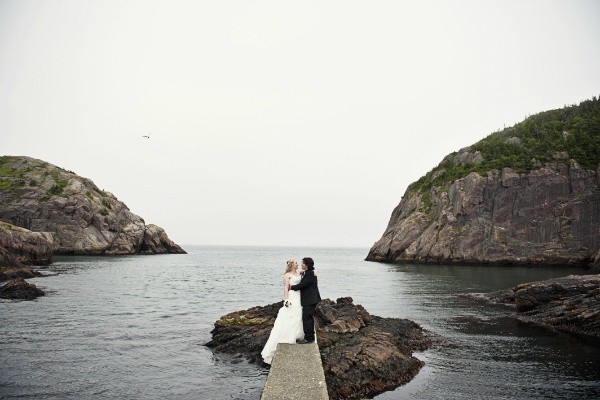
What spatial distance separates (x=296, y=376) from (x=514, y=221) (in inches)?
3449

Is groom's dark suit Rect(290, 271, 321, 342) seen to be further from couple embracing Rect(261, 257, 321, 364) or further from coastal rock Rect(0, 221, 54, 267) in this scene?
coastal rock Rect(0, 221, 54, 267)

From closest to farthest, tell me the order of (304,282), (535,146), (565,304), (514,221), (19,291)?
1. (304,282)
2. (565,304)
3. (19,291)
4. (514,221)
5. (535,146)

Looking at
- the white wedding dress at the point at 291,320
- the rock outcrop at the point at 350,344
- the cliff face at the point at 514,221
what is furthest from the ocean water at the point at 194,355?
the cliff face at the point at 514,221

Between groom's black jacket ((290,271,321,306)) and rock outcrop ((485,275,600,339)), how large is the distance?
1721 cm

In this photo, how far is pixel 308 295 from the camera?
1416cm

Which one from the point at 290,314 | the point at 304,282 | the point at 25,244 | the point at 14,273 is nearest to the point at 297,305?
the point at 290,314

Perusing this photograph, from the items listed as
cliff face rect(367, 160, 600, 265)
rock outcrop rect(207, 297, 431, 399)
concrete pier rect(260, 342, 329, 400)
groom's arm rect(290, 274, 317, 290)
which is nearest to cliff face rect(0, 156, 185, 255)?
cliff face rect(367, 160, 600, 265)

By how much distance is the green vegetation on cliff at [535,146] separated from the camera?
299 ft

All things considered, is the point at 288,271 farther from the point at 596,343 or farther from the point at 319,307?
the point at 596,343

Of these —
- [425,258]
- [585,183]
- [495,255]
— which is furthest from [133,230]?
[585,183]

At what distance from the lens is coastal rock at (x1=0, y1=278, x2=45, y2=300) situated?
116ft

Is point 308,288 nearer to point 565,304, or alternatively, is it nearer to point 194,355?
point 194,355

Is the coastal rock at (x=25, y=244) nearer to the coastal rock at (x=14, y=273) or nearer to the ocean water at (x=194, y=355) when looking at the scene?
the coastal rock at (x=14, y=273)

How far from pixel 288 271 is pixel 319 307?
24.3 feet
